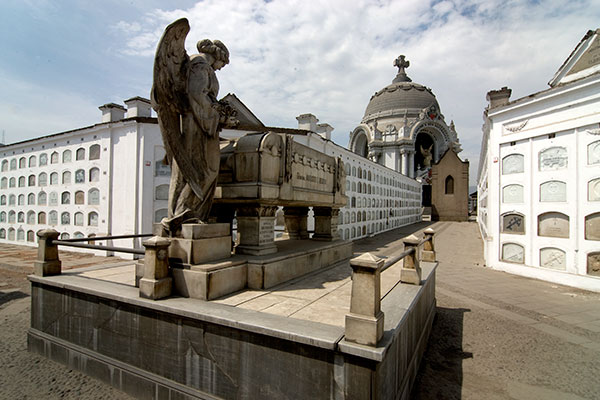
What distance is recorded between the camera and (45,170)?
1898 centimetres

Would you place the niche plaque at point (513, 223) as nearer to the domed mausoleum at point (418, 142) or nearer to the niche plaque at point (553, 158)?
the niche plaque at point (553, 158)

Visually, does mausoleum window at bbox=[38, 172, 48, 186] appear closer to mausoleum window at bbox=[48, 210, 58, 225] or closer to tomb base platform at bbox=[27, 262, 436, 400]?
mausoleum window at bbox=[48, 210, 58, 225]

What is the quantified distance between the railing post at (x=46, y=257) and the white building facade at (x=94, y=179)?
9552 mm

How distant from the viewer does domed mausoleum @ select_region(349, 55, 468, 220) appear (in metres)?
40.5

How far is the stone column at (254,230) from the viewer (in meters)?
5.18

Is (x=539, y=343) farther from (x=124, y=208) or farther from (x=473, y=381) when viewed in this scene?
(x=124, y=208)

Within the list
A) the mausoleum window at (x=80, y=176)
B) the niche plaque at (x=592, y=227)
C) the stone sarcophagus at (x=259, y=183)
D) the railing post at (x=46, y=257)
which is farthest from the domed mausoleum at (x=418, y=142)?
the railing post at (x=46, y=257)

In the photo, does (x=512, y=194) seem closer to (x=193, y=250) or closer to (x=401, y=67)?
(x=193, y=250)

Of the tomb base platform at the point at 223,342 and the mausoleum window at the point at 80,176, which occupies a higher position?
the mausoleum window at the point at 80,176

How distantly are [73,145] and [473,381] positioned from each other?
815 inches

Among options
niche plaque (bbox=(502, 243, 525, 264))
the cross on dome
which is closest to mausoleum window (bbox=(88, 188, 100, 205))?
niche plaque (bbox=(502, 243, 525, 264))

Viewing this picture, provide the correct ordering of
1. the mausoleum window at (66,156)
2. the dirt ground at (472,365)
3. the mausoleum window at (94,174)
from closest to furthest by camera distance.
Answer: the dirt ground at (472,365) → the mausoleum window at (94,174) → the mausoleum window at (66,156)

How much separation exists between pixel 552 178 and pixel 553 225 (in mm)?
1496

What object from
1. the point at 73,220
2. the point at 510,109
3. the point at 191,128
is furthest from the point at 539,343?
the point at 73,220
